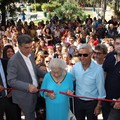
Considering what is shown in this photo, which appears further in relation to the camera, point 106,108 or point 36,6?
point 36,6

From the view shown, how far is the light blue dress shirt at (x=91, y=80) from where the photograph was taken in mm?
4566

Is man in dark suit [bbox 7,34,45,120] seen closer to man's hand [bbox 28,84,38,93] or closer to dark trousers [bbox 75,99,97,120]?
man's hand [bbox 28,84,38,93]

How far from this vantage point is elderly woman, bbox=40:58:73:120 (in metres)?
4.47

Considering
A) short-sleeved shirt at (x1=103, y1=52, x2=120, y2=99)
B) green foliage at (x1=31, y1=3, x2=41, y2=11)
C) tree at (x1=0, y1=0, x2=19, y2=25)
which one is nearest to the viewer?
short-sleeved shirt at (x1=103, y1=52, x2=120, y2=99)

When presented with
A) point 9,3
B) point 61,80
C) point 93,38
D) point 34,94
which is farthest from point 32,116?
point 9,3

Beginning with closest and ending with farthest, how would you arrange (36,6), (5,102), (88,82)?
(88,82)
(5,102)
(36,6)

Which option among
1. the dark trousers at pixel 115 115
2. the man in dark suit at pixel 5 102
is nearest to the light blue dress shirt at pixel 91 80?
the dark trousers at pixel 115 115

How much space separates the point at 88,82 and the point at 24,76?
93 cm

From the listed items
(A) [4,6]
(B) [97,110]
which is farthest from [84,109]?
(A) [4,6]

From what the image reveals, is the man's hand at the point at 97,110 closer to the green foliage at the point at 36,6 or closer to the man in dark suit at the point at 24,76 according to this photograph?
the man in dark suit at the point at 24,76

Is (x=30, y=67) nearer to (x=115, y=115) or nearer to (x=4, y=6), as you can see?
(x=115, y=115)

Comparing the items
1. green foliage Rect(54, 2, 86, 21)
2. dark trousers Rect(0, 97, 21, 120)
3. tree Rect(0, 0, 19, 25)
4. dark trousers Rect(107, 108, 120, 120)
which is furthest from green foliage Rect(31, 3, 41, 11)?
dark trousers Rect(107, 108, 120, 120)

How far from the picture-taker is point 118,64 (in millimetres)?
4379

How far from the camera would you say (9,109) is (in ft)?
16.4
